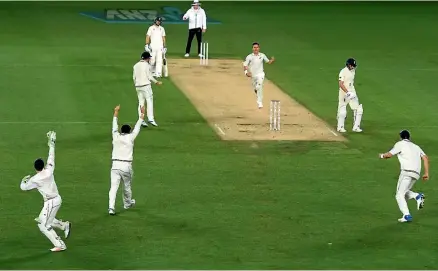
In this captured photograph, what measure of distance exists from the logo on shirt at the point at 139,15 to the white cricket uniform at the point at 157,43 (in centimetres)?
1524

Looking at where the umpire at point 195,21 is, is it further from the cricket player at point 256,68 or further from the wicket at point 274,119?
the wicket at point 274,119

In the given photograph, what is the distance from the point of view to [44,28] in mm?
53688

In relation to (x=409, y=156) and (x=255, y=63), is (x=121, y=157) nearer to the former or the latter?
(x=409, y=156)

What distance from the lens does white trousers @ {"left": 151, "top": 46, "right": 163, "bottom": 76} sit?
40.1 m

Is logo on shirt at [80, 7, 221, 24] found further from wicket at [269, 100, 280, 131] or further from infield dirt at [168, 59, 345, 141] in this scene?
wicket at [269, 100, 280, 131]

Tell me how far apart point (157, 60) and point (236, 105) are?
5.17 meters

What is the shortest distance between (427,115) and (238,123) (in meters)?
6.00

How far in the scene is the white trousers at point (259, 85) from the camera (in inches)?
1384

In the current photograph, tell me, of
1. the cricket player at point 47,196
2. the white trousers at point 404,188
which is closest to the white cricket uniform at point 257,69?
the white trousers at point 404,188

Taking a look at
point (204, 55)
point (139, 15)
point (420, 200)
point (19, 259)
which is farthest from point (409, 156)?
point (139, 15)

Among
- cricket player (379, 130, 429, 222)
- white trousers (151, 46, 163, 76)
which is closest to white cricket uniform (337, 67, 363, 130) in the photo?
cricket player (379, 130, 429, 222)

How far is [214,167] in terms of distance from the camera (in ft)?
93.8

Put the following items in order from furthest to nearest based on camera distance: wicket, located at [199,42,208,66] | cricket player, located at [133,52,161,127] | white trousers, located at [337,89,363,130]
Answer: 1. wicket, located at [199,42,208,66]
2. white trousers, located at [337,89,363,130]
3. cricket player, located at [133,52,161,127]

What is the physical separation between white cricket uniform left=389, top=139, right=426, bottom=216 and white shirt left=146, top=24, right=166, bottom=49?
1724cm
